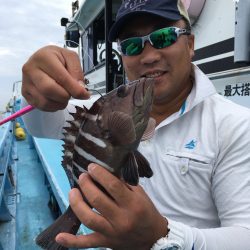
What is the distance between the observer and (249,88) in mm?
2164

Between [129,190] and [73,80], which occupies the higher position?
[73,80]

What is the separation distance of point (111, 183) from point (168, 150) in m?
0.66

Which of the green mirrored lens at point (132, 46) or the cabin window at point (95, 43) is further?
the cabin window at point (95, 43)

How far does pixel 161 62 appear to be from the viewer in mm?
1536

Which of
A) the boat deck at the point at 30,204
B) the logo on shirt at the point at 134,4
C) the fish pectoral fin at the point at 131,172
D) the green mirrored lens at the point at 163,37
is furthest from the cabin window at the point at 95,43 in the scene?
the fish pectoral fin at the point at 131,172

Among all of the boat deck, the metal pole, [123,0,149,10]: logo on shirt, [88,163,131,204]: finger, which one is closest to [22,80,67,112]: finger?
[88,163,131,204]: finger

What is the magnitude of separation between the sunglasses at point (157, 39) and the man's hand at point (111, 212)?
82cm

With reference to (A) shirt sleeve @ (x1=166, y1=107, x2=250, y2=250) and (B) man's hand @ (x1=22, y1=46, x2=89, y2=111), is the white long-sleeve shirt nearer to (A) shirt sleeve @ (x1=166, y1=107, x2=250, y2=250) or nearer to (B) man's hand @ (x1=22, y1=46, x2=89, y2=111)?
(A) shirt sleeve @ (x1=166, y1=107, x2=250, y2=250)

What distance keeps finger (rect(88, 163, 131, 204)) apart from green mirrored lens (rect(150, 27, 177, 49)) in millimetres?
835

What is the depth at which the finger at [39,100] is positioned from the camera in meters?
1.10

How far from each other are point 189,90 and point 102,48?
507 cm

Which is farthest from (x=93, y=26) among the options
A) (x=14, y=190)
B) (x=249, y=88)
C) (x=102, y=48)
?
(x=249, y=88)

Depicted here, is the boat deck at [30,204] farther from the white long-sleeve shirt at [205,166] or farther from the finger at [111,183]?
the finger at [111,183]

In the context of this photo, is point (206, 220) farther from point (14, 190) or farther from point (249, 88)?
point (14, 190)
